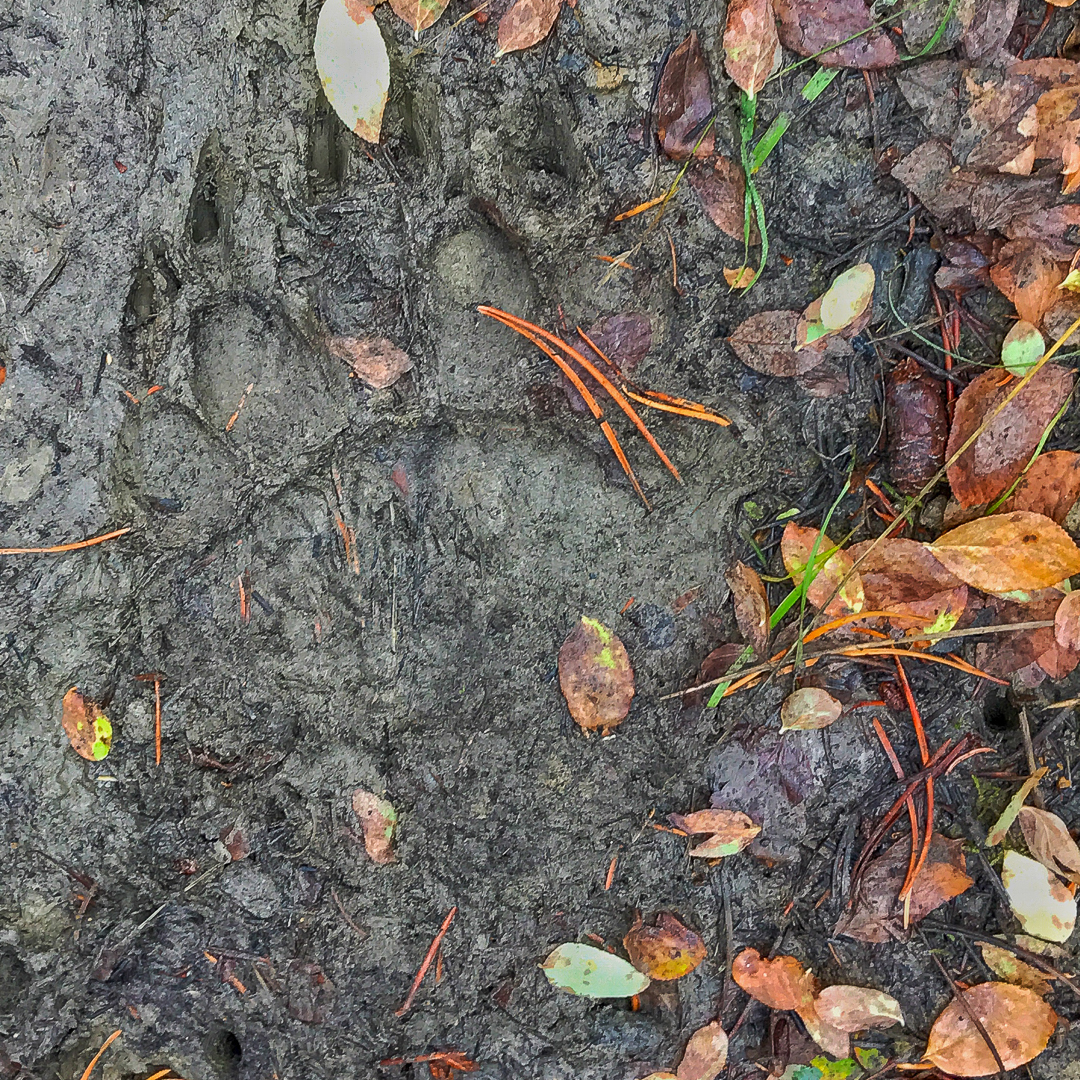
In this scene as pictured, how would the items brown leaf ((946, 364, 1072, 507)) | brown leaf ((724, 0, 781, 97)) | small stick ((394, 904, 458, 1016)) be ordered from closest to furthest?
brown leaf ((724, 0, 781, 97))
brown leaf ((946, 364, 1072, 507))
small stick ((394, 904, 458, 1016))

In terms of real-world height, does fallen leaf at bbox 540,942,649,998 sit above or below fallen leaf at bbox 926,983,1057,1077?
above

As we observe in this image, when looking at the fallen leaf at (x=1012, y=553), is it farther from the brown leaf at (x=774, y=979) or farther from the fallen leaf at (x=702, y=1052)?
the fallen leaf at (x=702, y=1052)

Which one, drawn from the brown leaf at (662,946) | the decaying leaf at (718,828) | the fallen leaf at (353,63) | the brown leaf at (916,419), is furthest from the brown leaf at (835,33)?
the brown leaf at (662,946)

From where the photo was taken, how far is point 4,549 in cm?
146

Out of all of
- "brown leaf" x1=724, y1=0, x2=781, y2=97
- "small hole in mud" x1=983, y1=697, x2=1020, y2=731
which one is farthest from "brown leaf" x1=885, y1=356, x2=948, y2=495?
"brown leaf" x1=724, y1=0, x2=781, y2=97

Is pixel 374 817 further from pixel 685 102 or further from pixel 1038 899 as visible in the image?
pixel 685 102

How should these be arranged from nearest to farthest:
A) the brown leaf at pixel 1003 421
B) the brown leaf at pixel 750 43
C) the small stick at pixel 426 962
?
the brown leaf at pixel 750 43 → the brown leaf at pixel 1003 421 → the small stick at pixel 426 962

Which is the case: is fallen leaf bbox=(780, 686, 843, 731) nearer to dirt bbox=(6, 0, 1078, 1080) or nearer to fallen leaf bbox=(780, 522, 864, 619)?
dirt bbox=(6, 0, 1078, 1080)

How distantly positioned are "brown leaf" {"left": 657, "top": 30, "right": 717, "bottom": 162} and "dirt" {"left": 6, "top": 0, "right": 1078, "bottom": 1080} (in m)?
0.03

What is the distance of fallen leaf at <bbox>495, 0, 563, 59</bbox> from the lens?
1.37 metres

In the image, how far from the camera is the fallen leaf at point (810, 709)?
155 cm

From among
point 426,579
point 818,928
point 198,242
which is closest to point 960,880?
point 818,928

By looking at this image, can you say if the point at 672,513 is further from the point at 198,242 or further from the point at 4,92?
the point at 4,92

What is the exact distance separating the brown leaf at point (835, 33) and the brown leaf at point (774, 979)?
1662mm
